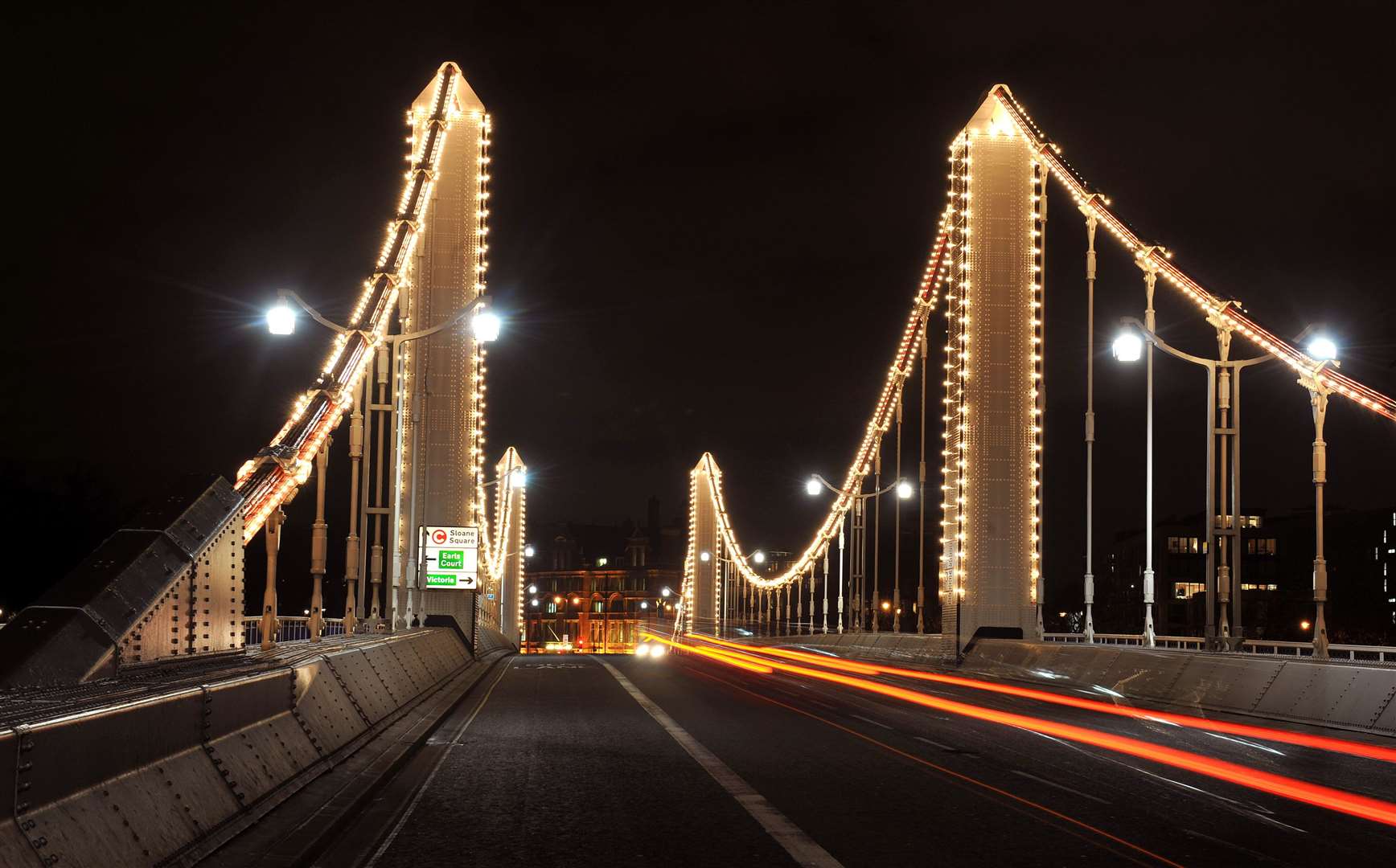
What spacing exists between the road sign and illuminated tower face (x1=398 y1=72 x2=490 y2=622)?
1163 mm

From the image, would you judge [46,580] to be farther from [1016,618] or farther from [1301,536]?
[1301,536]

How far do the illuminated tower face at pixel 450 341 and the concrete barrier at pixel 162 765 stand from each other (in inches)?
1134

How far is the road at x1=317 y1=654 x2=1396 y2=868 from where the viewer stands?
9570 millimetres

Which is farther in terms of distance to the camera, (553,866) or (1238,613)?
(1238,613)

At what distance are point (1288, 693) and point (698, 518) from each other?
102 metres

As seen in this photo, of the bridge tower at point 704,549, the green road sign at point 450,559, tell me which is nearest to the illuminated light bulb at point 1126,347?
the green road sign at point 450,559

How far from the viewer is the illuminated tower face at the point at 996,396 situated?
1610 inches

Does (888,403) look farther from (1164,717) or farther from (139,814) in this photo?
(139,814)

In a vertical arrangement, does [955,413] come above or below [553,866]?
above

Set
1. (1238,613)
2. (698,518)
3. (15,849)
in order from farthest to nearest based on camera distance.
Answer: (698,518)
(1238,613)
(15,849)

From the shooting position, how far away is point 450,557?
40.4 metres

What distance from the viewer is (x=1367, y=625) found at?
106188mm

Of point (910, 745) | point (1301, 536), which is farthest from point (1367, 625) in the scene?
point (910, 745)

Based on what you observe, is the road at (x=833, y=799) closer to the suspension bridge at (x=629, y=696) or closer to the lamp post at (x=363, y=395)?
the suspension bridge at (x=629, y=696)
